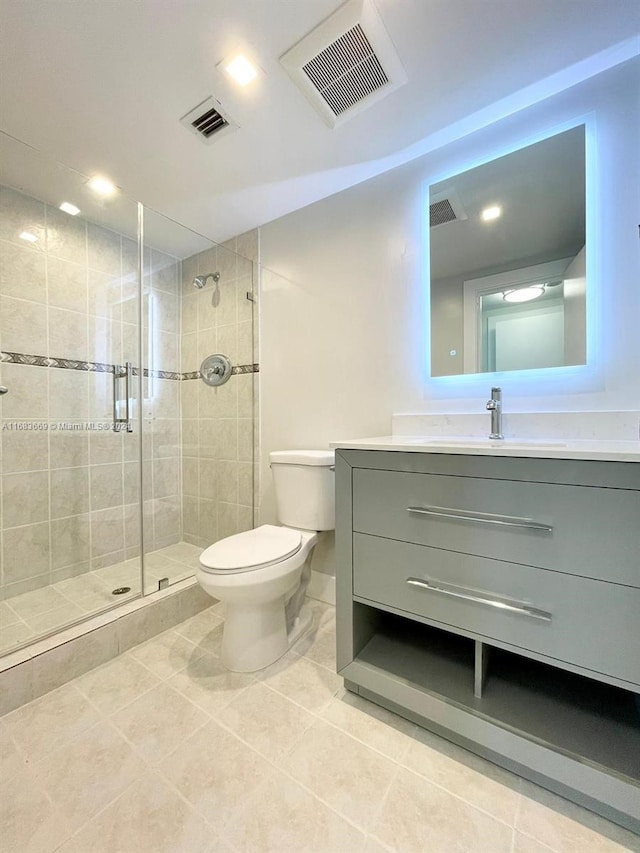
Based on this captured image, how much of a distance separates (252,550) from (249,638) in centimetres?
34

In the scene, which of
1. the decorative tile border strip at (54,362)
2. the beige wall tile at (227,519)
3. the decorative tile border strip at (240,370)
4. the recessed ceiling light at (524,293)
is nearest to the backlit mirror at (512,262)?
the recessed ceiling light at (524,293)

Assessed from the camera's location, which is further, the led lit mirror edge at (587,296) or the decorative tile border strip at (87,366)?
the decorative tile border strip at (87,366)

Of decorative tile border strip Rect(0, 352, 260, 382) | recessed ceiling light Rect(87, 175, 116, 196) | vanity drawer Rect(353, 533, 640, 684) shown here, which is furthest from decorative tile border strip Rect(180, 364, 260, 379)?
vanity drawer Rect(353, 533, 640, 684)

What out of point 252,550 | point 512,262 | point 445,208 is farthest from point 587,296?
point 252,550

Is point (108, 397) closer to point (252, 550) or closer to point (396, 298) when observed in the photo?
point (252, 550)

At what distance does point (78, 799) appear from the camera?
896mm

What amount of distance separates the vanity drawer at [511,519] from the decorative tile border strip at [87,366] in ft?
4.55

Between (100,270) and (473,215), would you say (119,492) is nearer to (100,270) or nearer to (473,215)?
(100,270)

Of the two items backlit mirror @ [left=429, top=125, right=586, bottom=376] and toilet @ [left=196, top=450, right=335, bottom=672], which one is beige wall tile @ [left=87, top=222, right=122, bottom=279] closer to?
toilet @ [left=196, top=450, right=335, bottom=672]

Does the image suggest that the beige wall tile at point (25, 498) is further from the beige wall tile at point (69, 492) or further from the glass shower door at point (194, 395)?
the glass shower door at point (194, 395)

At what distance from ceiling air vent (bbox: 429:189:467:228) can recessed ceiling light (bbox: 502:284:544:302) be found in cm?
40

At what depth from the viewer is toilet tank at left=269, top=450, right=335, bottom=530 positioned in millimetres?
1633

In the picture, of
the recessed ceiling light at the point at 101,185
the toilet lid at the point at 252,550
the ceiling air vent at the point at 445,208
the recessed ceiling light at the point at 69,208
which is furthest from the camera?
the recessed ceiling light at the point at 69,208

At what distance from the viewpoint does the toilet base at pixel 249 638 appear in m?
1.35
